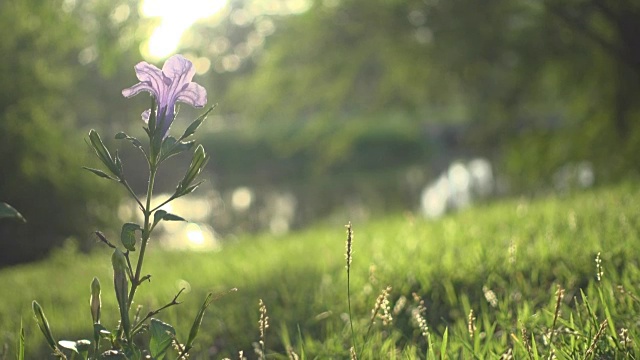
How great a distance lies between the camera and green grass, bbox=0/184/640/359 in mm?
2385

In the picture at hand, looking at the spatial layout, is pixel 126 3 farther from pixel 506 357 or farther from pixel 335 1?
pixel 506 357

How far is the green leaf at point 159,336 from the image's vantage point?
1721 mm

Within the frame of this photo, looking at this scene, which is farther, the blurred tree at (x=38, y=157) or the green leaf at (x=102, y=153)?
the blurred tree at (x=38, y=157)

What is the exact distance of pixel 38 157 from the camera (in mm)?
12148

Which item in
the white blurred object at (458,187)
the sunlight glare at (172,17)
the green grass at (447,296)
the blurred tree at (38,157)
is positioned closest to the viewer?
the green grass at (447,296)

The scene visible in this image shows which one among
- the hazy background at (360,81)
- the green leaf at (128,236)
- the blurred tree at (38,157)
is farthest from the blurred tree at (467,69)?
the green leaf at (128,236)

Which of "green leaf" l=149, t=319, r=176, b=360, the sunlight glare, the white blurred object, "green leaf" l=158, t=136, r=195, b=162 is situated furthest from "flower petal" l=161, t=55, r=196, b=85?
the white blurred object

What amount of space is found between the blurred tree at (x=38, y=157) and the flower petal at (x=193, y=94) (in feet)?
33.2

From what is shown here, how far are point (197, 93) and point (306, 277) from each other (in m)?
2.95

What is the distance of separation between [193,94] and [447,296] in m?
2.15

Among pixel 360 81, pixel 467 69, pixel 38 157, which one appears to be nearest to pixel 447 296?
pixel 467 69

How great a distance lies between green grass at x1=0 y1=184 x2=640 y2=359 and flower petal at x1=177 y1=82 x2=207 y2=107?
824 mm

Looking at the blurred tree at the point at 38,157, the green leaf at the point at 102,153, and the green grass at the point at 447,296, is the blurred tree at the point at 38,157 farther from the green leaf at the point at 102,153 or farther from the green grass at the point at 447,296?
the green leaf at the point at 102,153

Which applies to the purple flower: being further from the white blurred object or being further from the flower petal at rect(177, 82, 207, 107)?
the white blurred object
